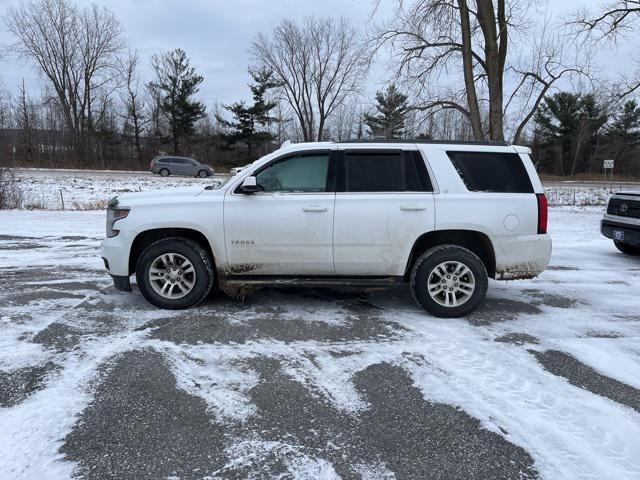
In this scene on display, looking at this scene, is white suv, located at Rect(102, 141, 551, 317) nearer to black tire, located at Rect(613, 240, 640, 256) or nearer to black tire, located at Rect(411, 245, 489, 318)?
black tire, located at Rect(411, 245, 489, 318)

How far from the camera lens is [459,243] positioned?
518 cm

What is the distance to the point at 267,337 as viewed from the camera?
4371 millimetres

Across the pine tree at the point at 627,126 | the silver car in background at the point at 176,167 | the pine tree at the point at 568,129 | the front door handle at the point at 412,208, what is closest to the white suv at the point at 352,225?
the front door handle at the point at 412,208

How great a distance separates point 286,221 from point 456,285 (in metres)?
1.96

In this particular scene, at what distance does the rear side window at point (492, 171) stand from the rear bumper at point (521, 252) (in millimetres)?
532

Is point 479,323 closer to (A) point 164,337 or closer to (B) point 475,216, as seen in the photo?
(B) point 475,216

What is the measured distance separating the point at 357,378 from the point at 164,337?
193cm

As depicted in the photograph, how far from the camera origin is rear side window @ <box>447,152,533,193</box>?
4.98m

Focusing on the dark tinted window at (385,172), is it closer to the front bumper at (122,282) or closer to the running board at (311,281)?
the running board at (311,281)

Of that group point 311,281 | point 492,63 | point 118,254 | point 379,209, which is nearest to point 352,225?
point 379,209

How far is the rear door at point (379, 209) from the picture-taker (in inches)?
192

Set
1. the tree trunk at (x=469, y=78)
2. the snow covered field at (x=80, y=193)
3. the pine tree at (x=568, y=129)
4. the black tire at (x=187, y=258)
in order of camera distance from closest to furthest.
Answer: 1. the black tire at (x=187, y=258)
2. the snow covered field at (x=80, y=193)
3. the tree trunk at (x=469, y=78)
4. the pine tree at (x=568, y=129)

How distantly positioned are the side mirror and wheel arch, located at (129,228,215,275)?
0.71 metres

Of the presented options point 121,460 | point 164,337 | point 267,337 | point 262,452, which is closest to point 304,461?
point 262,452
